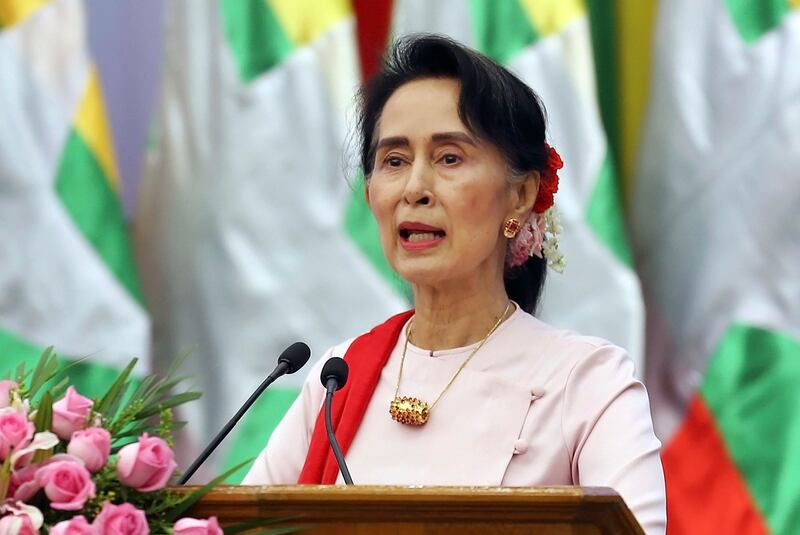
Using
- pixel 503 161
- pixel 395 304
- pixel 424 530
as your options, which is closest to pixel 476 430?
pixel 503 161

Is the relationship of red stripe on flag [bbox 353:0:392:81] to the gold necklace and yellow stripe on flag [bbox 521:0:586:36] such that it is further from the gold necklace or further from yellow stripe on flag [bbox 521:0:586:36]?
the gold necklace

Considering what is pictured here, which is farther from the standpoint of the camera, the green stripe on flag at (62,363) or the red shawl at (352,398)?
the green stripe on flag at (62,363)

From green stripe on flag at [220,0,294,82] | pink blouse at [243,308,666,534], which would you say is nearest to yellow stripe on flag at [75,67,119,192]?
green stripe on flag at [220,0,294,82]

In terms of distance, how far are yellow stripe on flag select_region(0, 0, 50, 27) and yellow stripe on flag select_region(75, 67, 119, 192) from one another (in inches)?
8.8

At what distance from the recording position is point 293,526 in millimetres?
1235

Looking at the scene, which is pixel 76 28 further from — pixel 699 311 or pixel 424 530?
pixel 424 530

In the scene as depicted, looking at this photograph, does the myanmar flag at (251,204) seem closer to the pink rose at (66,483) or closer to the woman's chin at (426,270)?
the woman's chin at (426,270)

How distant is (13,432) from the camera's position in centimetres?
119

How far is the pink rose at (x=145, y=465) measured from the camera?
3.97 ft

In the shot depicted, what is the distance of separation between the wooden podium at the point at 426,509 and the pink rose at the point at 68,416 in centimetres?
15

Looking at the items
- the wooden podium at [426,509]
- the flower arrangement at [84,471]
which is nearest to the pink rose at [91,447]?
the flower arrangement at [84,471]

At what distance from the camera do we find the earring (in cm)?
195

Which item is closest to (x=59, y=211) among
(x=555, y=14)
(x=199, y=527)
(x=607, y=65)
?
(x=555, y=14)

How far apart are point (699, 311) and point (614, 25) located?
2.83 feet
